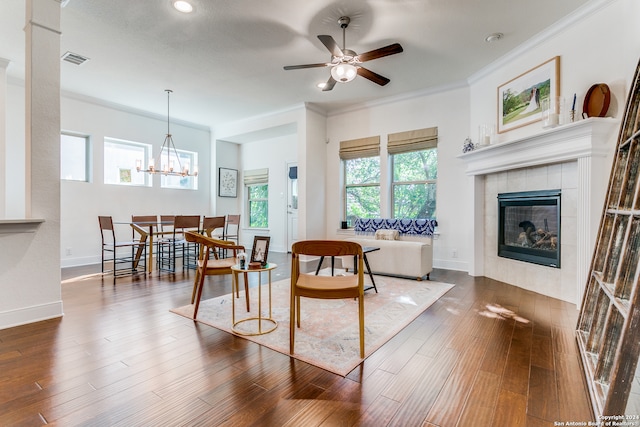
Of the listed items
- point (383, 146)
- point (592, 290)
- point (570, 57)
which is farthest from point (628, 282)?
point (383, 146)

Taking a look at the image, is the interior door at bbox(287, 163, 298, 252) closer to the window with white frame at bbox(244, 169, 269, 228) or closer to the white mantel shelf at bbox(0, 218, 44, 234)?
the window with white frame at bbox(244, 169, 269, 228)

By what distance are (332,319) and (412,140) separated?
12.3ft

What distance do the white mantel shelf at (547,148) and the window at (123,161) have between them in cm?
589

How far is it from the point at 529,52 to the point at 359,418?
443cm

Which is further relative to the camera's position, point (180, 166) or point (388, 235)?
point (180, 166)

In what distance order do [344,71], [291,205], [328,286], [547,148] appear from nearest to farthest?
[328,286], [344,71], [547,148], [291,205]

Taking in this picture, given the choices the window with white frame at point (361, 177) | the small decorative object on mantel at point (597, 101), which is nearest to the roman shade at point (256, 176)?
the window with white frame at point (361, 177)

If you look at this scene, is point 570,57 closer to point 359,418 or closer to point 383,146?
point 383,146

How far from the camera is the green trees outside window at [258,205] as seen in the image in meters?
7.57

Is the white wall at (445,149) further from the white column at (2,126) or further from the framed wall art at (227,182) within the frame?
the white column at (2,126)

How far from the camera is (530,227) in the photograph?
3.82 metres

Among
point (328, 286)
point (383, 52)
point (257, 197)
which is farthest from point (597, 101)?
point (257, 197)

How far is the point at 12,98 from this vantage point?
15.2ft

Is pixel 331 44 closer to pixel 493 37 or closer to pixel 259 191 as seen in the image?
pixel 493 37
